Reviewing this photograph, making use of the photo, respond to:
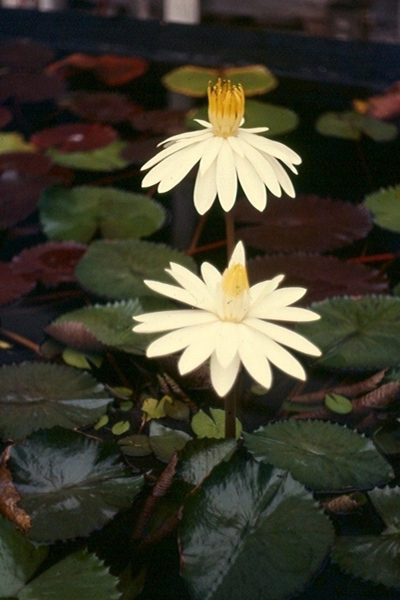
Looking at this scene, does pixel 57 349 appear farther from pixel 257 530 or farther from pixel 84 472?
pixel 257 530

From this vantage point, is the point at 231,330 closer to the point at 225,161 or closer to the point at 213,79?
the point at 225,161

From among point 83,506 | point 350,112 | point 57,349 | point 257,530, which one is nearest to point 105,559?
point 83,506

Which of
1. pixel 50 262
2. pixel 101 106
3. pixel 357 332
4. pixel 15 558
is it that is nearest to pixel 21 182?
pixel 50 262

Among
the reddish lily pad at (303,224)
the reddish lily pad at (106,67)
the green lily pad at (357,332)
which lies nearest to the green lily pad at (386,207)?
the reddish lily pad at (303,224)

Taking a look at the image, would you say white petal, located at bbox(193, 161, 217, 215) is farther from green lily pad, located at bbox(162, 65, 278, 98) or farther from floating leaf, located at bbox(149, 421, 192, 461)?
green lily pad, located at bbox(162, 65, 278, 98)

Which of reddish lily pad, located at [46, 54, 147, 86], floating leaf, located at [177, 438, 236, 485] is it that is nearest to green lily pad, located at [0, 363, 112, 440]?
floating leaf, located at [177, 438, 236, 485]

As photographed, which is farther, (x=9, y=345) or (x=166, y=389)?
(x=9, y=345)
